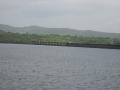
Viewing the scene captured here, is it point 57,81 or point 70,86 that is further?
point 57,81

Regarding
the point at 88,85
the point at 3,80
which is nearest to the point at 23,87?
the point at 3,80

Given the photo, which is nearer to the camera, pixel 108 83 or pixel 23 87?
pixel 23 87

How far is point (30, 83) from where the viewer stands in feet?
152

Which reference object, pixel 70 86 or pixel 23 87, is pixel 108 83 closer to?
pixel 70 86

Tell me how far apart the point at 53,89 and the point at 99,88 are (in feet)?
20.4

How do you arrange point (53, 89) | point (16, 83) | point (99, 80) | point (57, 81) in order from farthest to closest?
1. point (99, 80)
2. point (57, 81)
3. point (16, 83)
4. point (53, 89)

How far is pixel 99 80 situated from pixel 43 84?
34.9ft

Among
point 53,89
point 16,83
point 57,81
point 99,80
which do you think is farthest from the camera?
point 99,80

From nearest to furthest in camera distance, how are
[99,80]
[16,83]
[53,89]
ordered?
[53,89] < [16,83] < [99,80]

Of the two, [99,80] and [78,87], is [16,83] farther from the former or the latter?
[99,80]

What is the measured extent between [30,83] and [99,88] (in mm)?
9253

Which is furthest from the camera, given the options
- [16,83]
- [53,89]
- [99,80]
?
[99,80]

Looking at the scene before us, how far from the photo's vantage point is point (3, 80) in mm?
47312

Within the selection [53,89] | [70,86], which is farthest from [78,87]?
[53,89]
